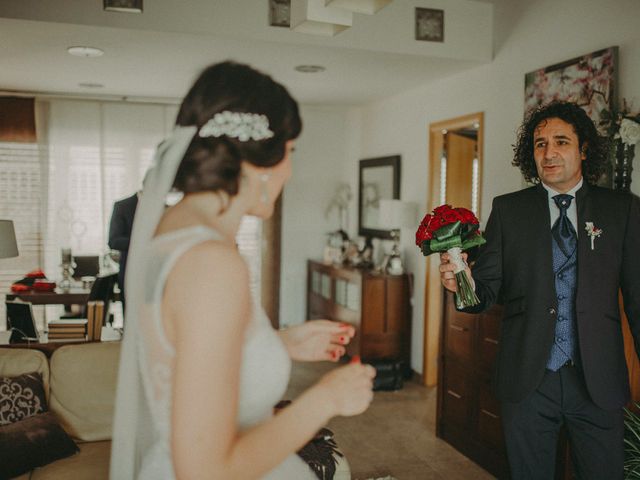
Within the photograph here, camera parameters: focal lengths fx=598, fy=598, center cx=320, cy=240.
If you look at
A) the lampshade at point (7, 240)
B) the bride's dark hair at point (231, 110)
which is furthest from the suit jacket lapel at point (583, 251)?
the lampshade at point (7, 240)

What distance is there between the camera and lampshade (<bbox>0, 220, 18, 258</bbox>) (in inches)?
166

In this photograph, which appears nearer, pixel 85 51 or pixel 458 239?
pixel 458 239

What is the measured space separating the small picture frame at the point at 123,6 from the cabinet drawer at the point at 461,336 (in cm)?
271

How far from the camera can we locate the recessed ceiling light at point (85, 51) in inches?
164

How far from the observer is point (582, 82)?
11.2 feet

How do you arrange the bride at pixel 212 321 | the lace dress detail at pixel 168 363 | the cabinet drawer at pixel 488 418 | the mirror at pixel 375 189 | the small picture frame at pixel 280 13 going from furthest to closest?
the mirror at pixel 375 189 < the small picture frame at pixel 280 13 < the cabinet drawer at pixel 488 418 < the lace dress detail at pixel 168 363 < the bride at pixel 212 321

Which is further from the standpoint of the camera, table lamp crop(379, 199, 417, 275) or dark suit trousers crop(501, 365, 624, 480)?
table lamp crop(379, 199, 417, 275)

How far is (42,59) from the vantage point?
4609 millimetres

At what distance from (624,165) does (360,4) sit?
158cm

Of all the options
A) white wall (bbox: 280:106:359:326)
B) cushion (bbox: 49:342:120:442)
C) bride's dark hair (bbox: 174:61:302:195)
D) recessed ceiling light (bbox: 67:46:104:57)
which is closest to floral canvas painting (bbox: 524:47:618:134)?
bride's dark hair (bbox: 174:61:302:195)

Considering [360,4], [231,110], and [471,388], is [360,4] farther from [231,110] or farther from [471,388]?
[471,388]

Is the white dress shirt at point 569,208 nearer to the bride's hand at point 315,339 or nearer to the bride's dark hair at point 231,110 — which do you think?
the bride's hand at point 315,339

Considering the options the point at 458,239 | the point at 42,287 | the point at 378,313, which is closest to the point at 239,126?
the point at 458,239

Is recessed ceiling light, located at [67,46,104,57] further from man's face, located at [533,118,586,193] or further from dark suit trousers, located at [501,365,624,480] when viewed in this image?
dark suit trousers, located at [501,365,624,480]
